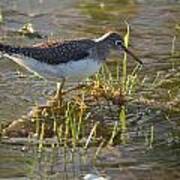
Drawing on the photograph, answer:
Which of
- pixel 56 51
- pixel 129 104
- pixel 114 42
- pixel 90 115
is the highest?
pixel 114 42

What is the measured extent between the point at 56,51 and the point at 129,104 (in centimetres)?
82

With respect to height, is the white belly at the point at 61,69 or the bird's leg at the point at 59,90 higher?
the white belly at the point at 61,69

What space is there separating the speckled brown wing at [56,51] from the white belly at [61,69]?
4 centimetres

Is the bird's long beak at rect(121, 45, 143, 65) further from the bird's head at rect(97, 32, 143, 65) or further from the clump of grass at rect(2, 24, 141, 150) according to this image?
the clump of grass at rect(2, 24, 141, 150)

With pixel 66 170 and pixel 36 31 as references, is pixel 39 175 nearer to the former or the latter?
pixel 66 170

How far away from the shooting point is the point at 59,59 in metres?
9.02

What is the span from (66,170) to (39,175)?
0.24 m

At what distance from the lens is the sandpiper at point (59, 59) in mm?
8852

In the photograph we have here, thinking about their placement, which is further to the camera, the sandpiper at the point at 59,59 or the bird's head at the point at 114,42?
the bird's head at the point at 114,42

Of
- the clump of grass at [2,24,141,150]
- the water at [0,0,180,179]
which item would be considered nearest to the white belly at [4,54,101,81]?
the clump of grass at [2,24,141,150]

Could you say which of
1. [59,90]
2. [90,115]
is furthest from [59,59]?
[90,115]

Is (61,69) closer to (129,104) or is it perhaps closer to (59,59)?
(59,59)

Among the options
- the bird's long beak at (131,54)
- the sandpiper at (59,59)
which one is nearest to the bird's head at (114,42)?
the bird's long beak at (131,54)

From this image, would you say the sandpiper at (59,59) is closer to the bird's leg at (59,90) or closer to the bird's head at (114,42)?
the bird's leg at (59,90)
